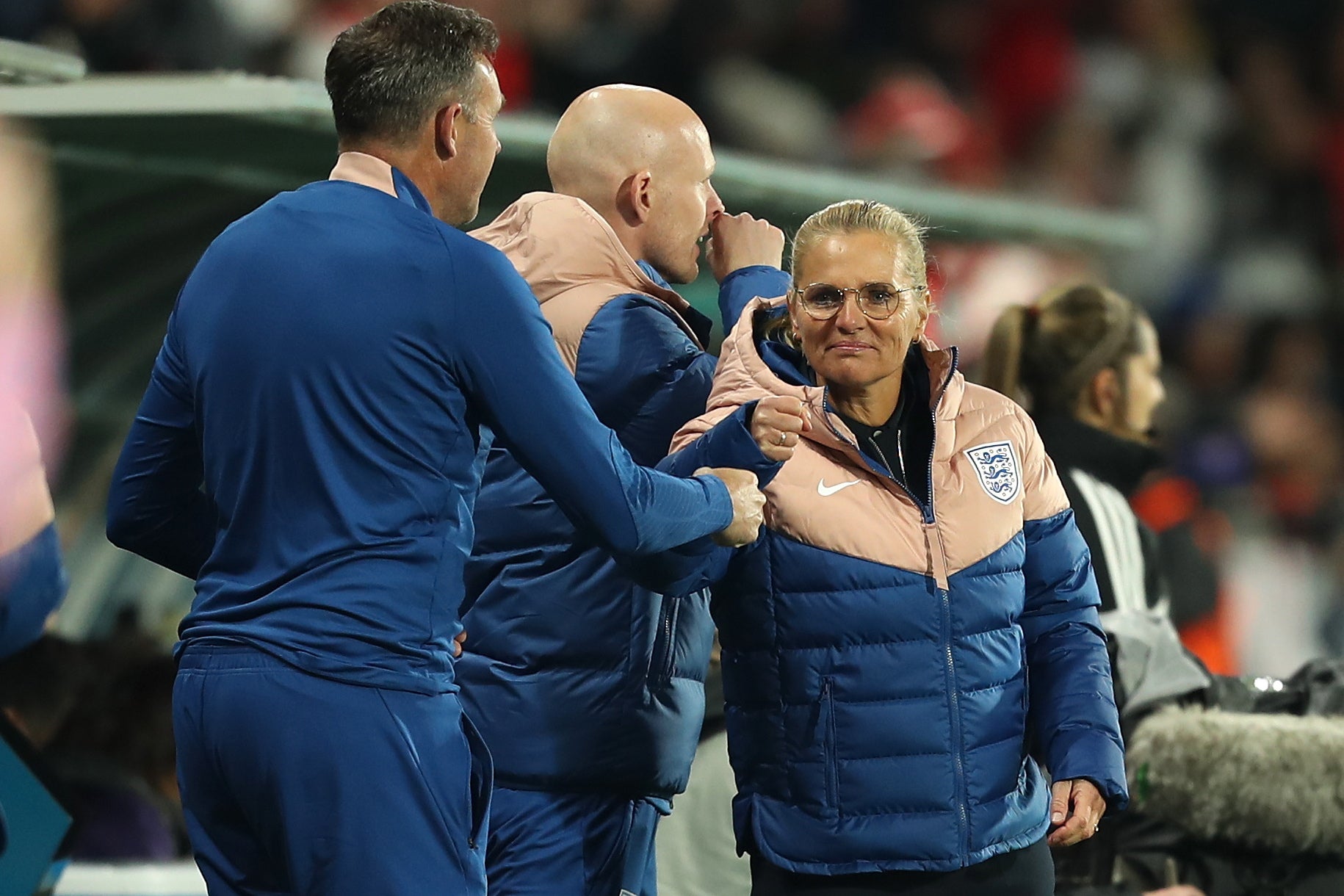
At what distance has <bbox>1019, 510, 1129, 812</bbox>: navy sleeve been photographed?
286 cm

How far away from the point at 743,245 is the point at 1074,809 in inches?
43.7

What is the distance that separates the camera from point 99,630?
6434 millimetres

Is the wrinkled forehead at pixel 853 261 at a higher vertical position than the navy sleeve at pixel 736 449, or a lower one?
higher

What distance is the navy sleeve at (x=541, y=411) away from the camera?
7.88 feet

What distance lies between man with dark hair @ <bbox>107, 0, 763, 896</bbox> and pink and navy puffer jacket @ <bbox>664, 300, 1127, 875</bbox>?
304 mm

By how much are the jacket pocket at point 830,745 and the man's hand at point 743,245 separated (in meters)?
0.86

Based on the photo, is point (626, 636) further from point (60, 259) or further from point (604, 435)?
point (60, 259)

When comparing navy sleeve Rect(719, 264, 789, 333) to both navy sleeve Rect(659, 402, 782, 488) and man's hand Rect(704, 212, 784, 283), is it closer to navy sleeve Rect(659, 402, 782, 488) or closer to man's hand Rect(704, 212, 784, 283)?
man's hand Rect(704, 212, 784, 283)

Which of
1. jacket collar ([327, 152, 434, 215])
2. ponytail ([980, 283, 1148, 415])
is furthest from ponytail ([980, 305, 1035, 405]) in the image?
jacket collar ([327, 152, 434, 215])

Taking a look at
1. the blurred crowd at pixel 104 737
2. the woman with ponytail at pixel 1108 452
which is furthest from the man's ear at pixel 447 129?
the blurred crowd at pixel 104 737

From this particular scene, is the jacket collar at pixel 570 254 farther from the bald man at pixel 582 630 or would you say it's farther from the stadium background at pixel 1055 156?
the stadium background at pixel 1055 156

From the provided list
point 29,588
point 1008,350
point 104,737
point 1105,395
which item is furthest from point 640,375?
point 104,737

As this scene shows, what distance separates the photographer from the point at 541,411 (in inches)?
95.0

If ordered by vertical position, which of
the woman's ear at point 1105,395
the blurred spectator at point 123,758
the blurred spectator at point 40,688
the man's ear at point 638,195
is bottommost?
the blurred spectator at point 123,758
